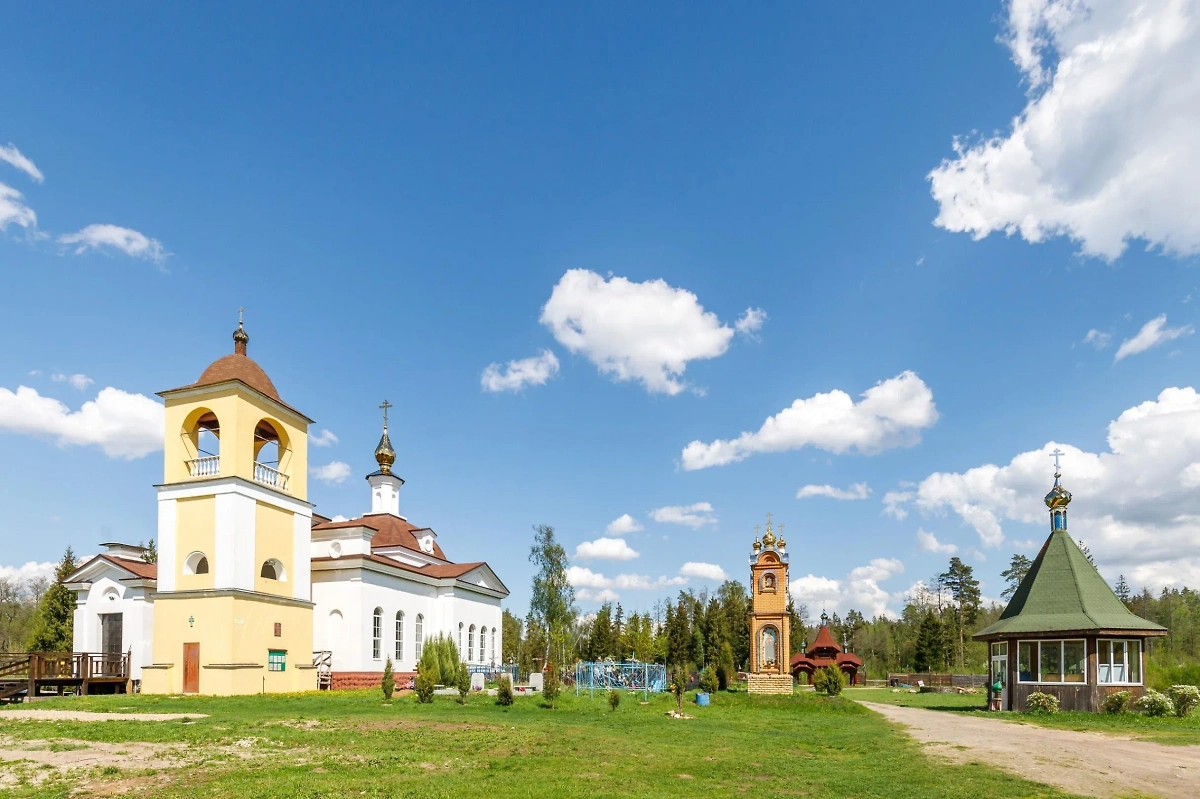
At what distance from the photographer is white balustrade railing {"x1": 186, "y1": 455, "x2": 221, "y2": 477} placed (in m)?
27.7

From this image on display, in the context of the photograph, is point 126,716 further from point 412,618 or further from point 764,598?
point 764,598

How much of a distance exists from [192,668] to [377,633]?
8.48m

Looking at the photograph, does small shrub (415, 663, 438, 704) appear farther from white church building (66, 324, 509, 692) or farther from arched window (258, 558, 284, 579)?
arched window (258, 558, 284, 579)

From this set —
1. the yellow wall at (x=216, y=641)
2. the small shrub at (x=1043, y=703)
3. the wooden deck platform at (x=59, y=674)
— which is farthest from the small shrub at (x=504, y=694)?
the small shrub at (x=1043, y=703)

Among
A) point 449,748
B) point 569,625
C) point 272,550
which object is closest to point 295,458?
point 272,550

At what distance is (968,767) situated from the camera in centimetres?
1322

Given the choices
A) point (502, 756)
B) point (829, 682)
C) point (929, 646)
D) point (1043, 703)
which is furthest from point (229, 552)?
point (929, 646)

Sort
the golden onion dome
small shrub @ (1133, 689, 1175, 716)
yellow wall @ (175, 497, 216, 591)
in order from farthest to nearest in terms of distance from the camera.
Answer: the golden onion dome, yellow wall @ (175, 497, 216, 591), small shrub @ (1133, 689, 1175, 716)

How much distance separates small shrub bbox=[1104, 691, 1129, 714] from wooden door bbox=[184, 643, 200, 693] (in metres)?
28.5

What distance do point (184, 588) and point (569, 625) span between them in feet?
102

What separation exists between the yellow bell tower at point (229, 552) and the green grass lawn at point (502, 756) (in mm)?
4742

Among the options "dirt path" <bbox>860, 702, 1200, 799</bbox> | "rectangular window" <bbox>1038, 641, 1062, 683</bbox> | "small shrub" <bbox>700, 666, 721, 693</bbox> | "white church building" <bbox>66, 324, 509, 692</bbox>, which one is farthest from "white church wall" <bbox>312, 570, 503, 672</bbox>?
"rectangular window" <bbox>1038, 641, 1062, 683</bbox>

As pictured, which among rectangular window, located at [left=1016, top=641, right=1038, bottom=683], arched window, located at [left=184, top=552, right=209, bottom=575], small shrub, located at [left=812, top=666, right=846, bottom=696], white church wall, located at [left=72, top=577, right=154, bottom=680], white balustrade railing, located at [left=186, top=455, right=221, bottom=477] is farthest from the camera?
white church wall, located at [left=72, top=577, right=154, bottom=680]

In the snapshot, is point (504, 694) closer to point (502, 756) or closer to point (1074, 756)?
point (502, 756)
